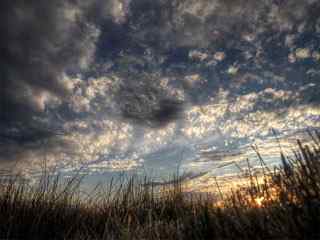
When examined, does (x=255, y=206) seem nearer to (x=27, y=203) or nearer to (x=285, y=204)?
(x=285, y=204)

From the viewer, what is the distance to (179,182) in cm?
996

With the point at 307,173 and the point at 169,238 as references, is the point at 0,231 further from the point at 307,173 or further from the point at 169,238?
the point at 307,173

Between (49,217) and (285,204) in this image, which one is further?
(49,217)

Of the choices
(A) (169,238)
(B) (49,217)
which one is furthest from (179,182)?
(A) (169,238)

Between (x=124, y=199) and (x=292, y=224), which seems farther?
(x=124, y=199)

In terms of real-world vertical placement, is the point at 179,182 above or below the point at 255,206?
above

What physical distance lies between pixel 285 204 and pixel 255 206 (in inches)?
37.5

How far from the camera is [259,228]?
3.05m

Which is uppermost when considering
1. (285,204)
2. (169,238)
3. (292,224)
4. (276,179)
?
(276,179)

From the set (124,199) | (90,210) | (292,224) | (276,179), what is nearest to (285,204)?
(292,224)

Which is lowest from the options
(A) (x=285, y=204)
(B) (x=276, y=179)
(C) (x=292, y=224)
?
(C) (x=292, y=224)

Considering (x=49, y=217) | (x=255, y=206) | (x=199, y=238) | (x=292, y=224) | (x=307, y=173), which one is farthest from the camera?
(x=49, y=217)

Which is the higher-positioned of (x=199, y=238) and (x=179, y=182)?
(x=179, y=182)

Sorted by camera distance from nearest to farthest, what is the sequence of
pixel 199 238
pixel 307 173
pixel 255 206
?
1. pixel 307 173
2. pixel 199 238
3. pixel 255 206
